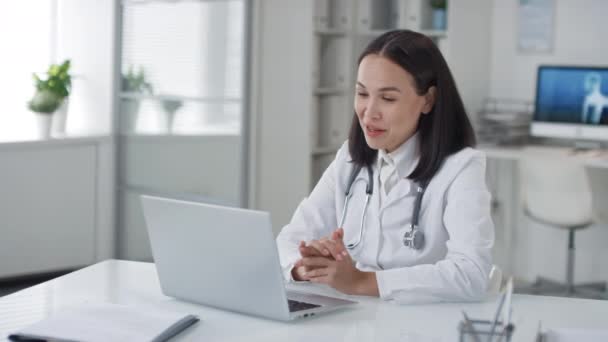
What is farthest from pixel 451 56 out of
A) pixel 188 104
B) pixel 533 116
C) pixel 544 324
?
pixel 544 324

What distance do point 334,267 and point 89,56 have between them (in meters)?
3.58

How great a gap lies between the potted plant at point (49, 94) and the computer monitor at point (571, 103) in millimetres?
2505

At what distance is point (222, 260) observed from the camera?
1691mm

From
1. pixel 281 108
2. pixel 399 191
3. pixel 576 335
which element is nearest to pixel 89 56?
pixel 281 108

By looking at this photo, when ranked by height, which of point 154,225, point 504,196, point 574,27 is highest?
point 574,27

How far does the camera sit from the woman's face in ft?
6.75

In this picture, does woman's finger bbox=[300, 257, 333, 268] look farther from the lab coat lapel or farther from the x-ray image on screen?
the x-ray image on screen

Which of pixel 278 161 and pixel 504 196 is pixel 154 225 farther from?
pixel 504 196

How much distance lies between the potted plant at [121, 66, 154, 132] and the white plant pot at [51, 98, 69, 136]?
312mm

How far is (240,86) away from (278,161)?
1.51 ft

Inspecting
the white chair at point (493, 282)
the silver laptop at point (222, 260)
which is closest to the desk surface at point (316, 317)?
the silver laptop at point (222, 260)

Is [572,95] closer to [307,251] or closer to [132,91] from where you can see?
[132,91]

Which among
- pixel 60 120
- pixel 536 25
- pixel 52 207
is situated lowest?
pixel 52 207

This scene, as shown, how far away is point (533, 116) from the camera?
4.80m
